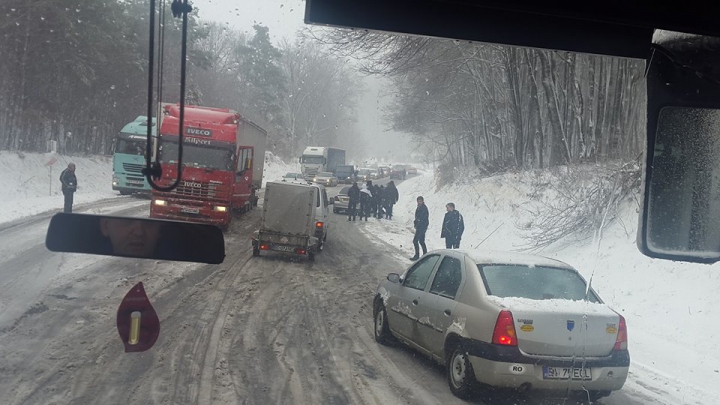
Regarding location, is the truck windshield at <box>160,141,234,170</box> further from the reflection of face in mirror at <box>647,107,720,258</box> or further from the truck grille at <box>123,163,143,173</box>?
the reflection of face in mirror at <box>647,107,720,258</box>

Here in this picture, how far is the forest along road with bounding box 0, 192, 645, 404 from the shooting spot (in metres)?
6.67

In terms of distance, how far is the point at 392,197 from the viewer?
32.5m

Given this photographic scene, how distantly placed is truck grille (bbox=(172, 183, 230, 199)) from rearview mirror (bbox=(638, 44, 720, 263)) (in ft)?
58.0

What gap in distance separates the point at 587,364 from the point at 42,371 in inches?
219

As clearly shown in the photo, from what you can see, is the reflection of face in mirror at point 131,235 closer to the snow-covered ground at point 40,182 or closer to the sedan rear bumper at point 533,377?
the sedan rear bumper at point 533,377

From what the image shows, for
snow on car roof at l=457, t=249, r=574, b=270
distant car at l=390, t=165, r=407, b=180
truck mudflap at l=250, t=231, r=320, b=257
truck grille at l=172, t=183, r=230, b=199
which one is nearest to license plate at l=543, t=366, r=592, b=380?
snow on car roof at l=457, t=249, r=574, b=270

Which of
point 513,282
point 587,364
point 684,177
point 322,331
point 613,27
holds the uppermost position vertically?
point 613,27

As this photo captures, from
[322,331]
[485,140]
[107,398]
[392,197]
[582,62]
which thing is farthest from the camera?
[485,140]

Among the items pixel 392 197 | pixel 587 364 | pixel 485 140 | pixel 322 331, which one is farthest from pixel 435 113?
pixel 587 364

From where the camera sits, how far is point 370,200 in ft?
104

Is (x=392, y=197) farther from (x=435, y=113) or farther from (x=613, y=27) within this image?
(x=613, y=27)

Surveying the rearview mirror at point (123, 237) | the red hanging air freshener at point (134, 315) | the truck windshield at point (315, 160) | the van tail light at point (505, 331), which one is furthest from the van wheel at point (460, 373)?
the truck windshield at point (315, 160)

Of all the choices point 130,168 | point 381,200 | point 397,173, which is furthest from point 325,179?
point 397,173

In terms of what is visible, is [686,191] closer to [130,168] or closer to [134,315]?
[134,315]
